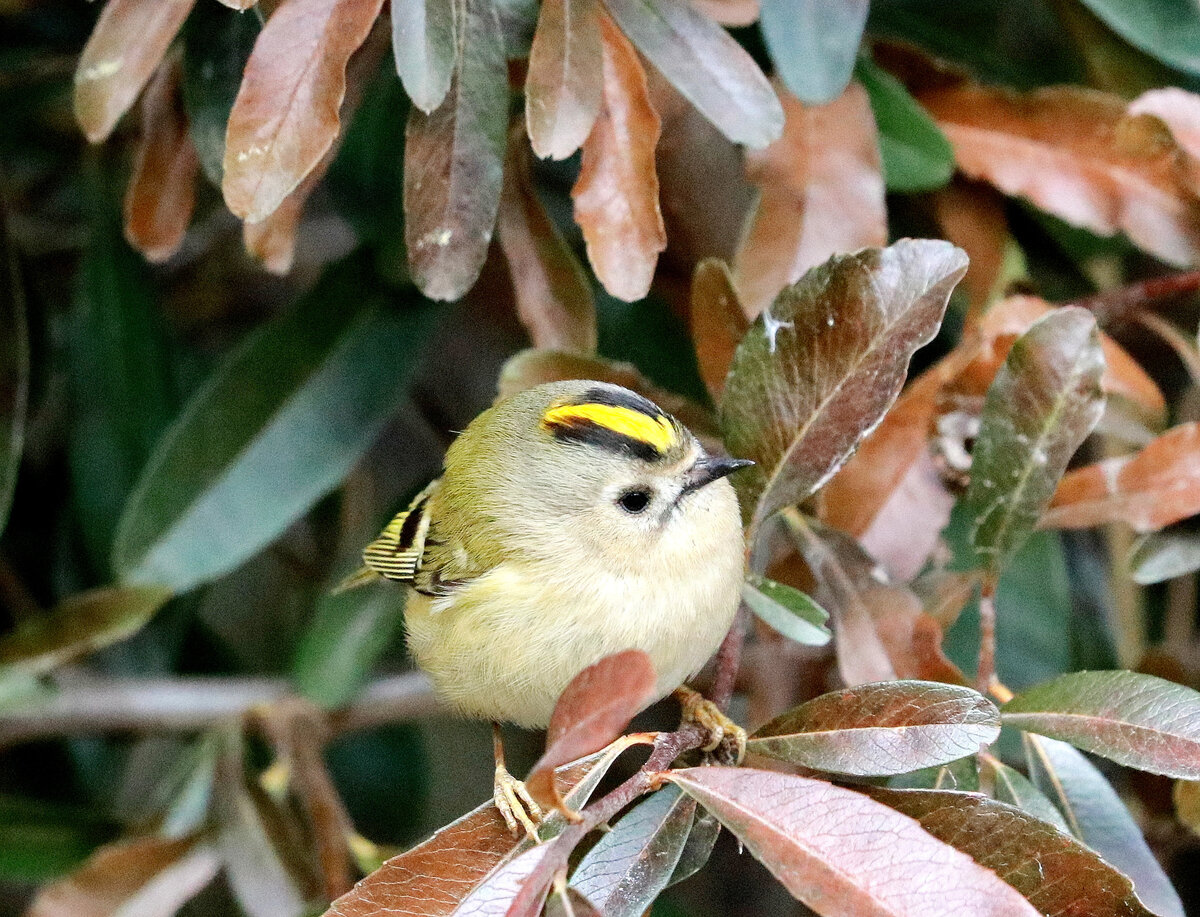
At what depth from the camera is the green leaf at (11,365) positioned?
1463 mm

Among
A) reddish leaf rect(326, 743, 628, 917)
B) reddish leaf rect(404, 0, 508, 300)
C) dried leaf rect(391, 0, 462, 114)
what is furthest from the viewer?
reddish leaf rect(404, 0, 508, 300)

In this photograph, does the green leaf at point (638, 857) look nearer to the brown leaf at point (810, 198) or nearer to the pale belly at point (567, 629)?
the pale belly at point (567, 629)

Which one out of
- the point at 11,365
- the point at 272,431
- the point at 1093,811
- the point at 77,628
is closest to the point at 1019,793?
the point at 1093,811

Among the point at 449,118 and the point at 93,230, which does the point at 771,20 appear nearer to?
the point at 449,118

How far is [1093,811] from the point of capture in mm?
1036

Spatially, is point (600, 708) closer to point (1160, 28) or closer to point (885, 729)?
point (885, 729)

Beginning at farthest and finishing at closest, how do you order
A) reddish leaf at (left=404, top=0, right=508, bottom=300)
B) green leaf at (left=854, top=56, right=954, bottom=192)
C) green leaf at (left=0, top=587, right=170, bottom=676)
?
1. green leaf at (left=0, top=587, right=170, bottom=676)
2. green leaf at (left=854, top=56, right=954, bottom=192)
3. reddish leaf at (left=404, top=0, right=508, bottom=300)

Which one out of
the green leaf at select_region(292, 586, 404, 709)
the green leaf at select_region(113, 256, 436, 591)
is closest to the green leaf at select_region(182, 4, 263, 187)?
the green leaf at select_region(113, 256, 436, 591)

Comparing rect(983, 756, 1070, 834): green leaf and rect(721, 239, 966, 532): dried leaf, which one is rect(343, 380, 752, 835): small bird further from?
rect(983, 756, 1070, 834): green leaf

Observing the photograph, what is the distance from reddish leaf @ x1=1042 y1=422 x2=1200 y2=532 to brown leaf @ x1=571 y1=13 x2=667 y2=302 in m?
0.48

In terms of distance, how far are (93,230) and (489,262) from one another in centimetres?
65

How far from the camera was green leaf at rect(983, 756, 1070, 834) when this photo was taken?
3.19ft

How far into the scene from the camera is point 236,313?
2129mm

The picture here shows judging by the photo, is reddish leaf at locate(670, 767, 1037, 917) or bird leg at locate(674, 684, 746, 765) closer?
reddish leaf at locate(670, 767, 1037, 917)
